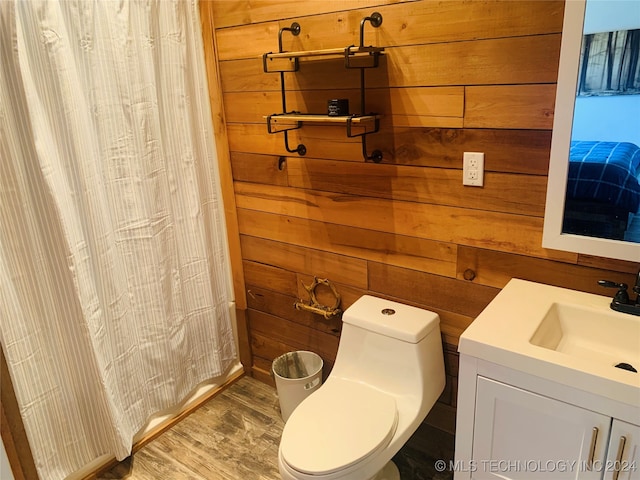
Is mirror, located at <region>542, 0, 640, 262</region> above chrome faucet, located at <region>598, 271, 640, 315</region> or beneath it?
above

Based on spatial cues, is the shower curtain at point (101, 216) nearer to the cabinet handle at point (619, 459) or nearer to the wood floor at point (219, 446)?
the wood floor at point (219, 446)

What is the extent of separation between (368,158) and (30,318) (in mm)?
1383

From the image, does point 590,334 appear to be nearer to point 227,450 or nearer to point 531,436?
point 531,436

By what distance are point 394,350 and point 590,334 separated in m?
0.66

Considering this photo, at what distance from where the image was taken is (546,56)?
1448 millimetres

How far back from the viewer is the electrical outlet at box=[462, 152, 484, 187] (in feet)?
5.43

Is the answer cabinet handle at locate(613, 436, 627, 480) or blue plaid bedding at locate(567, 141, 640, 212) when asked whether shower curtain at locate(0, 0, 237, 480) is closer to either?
blue plaid bedding at locate(567, 141, 640, 212)

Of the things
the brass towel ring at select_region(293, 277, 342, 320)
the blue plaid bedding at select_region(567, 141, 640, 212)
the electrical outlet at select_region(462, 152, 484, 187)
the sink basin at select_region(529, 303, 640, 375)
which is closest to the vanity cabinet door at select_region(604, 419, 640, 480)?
the sink basin at select_region(529, 303, 640, 375)

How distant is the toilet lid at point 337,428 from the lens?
5.06ft

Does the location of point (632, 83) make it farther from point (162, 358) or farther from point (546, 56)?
point (162, 358)

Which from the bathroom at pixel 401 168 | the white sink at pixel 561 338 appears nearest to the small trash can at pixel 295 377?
the bathroom at pixel 401 168

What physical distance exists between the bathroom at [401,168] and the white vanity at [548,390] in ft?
0.54

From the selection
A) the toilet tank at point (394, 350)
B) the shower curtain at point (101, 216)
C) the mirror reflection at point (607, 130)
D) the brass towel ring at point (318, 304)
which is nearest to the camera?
the mirror reflection at point (607, 130)

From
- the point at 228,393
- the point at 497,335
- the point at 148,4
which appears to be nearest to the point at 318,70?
the point at 148,4
